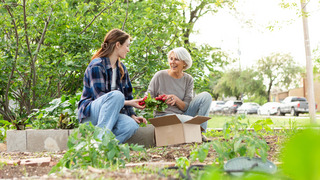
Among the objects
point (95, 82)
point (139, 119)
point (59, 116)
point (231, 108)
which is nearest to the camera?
point (95, 82)

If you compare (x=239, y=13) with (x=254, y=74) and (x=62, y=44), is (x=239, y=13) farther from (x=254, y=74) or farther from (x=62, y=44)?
(x=254, y=74)

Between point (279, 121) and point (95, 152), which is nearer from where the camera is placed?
point (95, 152)

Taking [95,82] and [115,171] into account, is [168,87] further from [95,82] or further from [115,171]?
[115,171]

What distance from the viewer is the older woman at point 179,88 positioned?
441cm

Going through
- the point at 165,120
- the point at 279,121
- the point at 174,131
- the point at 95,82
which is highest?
the point at 95,82

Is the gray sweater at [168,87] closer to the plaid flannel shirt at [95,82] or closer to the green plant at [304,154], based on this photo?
the plaid flannel shirt at [95,82]

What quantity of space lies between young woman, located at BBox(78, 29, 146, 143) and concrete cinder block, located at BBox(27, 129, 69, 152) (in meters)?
0.67

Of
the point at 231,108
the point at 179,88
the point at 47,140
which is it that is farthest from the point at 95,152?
the point at 231,108

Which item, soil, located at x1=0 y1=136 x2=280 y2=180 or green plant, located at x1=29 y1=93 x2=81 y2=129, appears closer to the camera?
soil, located at x1=0 y1=136 x2=280 y2=180

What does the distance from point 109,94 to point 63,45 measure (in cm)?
265

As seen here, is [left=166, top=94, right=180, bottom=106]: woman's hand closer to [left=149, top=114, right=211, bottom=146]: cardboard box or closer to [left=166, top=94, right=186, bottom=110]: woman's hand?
[left=166, top=94, right=186, bottom=110]: woman's hand

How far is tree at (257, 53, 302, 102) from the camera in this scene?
139 feet

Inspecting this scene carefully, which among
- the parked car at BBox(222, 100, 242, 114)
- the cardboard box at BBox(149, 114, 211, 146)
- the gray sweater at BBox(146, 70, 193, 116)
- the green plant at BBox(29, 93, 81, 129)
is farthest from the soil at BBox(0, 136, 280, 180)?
the parked car at BBox(222, 100, 242, 114)

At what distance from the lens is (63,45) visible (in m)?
5.73
